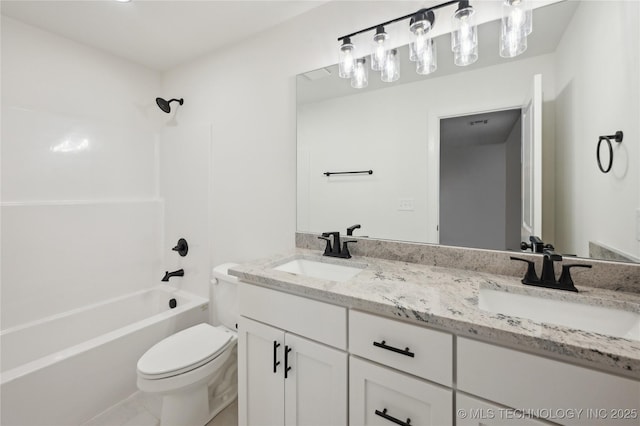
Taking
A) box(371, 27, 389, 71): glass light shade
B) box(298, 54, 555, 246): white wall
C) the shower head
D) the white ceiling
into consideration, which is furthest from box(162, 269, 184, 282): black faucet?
box(371, 27, 389, 71): glass light shade

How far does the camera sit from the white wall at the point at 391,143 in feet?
3.91

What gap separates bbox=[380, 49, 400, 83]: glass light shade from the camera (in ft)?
4.63

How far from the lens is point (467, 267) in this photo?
4.00 feet

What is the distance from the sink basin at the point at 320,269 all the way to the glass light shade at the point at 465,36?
1.14m

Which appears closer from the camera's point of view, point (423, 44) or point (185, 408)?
point (423, 44)

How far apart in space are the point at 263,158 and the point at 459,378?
1.61 meters

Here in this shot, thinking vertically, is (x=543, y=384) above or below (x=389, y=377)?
above

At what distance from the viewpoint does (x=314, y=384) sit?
1.03 m

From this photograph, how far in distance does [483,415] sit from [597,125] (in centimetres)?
111

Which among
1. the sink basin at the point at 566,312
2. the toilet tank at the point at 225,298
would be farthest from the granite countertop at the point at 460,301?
the toilet tank at the point at 225,298

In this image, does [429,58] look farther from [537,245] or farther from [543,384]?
[543,384]

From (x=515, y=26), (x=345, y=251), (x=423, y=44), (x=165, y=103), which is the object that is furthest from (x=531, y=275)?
(x=165, y=103)

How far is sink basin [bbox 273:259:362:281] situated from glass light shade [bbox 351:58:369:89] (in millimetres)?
1043

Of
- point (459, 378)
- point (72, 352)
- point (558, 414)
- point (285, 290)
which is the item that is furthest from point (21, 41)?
point (558, 414)
